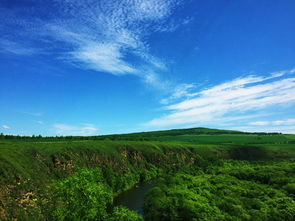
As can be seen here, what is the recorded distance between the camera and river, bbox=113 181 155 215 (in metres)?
73.5

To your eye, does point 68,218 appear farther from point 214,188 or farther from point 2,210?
point 214,188

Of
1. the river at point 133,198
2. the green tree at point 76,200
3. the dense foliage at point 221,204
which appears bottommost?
the river at point 133,198

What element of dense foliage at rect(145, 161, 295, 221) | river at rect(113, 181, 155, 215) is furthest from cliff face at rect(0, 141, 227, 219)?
dense foliage at rect(145, 161, 295, 221)

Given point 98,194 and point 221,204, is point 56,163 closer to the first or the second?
point 98,194

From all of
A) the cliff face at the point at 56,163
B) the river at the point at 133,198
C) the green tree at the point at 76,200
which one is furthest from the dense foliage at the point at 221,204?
the cliff face at the point at 56,163

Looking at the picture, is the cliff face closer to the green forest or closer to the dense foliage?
the green forest

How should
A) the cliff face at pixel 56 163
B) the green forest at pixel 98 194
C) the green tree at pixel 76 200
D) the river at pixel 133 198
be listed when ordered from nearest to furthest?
the green tree at pixel 76 200 → the green forest at pixel 98 194 → the cliff face at pixel 56 163 → the river at pixel 133 198

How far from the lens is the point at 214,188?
76.3m

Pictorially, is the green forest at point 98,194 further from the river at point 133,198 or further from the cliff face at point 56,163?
the river at point 133,198

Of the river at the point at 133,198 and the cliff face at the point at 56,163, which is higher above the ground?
the cliff face at the point at 56,163

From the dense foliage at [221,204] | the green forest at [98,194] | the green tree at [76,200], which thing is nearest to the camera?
the green tree at [76,200]

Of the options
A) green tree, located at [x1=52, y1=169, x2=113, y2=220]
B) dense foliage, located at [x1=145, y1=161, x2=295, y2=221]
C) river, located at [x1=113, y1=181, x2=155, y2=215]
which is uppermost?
green tree, located at [x1=52, y1=169, x2=113, y2=220]

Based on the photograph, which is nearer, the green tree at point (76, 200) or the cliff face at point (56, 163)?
the green tree at point (76, 200)

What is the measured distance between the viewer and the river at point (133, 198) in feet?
241
